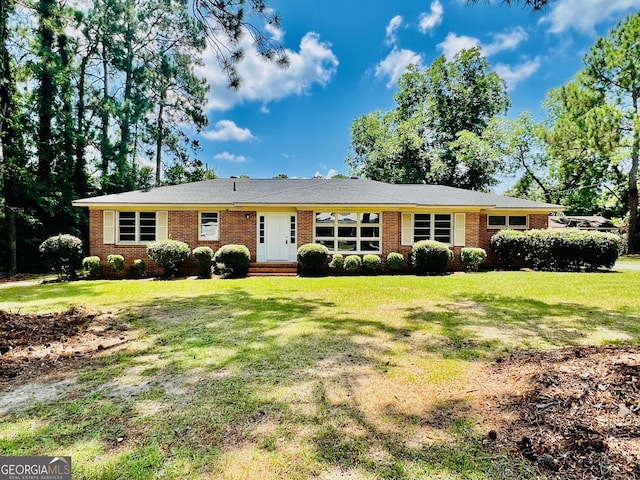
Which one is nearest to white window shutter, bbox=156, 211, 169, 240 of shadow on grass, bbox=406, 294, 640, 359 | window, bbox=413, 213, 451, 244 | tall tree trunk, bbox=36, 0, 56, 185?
tall tree trunk, bbox=36, 0, 56, 185

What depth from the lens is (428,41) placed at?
18.8 metres

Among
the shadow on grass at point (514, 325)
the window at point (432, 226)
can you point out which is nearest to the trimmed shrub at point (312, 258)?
the window at point (432, 226)

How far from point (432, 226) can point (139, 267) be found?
1233 cm

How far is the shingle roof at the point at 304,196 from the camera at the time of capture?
14141mm

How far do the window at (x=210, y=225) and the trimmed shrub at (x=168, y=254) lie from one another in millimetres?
1372

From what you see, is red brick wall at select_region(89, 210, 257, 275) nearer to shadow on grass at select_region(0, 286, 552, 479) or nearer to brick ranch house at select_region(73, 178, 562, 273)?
brick ranch house at select_region(73, 178, 562, 273)

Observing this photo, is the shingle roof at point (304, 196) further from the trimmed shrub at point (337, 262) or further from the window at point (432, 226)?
the trimmed shrub at point (337, 262)

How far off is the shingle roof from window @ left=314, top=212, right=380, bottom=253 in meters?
0.77

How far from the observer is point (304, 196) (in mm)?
14836

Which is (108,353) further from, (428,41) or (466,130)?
(466,130)

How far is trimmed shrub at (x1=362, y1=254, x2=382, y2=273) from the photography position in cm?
1370

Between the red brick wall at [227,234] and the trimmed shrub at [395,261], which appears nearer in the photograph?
the trimmed shrub at [395,261]

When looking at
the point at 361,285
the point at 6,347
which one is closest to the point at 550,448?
the point at 6,347

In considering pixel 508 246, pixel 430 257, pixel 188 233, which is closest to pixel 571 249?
pixel 508 246
